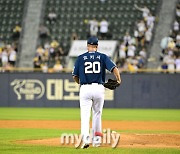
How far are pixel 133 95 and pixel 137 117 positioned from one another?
508 centimetres

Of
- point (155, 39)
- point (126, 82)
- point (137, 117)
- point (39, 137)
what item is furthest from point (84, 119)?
point (155, 39)

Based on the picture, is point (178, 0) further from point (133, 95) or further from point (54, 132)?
point (54, 132)

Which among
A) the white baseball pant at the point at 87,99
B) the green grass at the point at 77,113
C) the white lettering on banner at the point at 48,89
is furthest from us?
the white lettering on banner at the point at 48,89

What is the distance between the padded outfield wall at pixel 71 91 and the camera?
29.8 metres

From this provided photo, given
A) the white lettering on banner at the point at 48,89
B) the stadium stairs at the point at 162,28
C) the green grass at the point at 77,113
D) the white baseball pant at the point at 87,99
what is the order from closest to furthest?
the white baseball pant at the point at 87,99 → the green grass at the point at 77,113 → the white lettering on banner at the point at 48,89 → the stadium stairs at the point at 162,28

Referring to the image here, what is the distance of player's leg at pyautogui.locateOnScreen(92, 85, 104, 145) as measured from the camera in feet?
40.2

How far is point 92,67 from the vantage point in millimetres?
12273

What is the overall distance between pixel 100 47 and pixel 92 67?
20.1m
